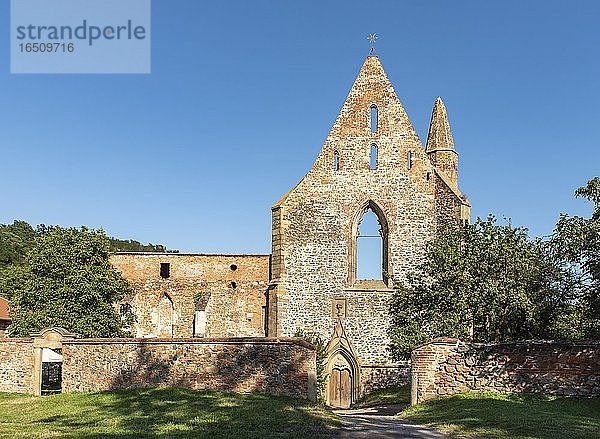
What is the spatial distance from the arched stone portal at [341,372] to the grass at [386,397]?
0.81 m

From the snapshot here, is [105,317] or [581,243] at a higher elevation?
[581,243]

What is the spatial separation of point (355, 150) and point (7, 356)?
60.3 ft

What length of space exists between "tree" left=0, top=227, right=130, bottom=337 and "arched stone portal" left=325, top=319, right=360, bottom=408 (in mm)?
9193

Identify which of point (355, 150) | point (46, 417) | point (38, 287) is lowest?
point (46, 417)

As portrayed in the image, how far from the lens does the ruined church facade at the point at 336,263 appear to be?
33656mm

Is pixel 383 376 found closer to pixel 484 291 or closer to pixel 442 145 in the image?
pixel 484 291

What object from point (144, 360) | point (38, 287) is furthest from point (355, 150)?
point (144, 360)

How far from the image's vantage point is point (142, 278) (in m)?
37.1

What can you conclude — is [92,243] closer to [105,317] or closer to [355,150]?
[105,317]

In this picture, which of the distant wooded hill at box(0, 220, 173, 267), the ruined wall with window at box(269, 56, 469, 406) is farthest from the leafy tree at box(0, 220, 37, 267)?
the ruined wall with window at box(269, 56, 469, 406)

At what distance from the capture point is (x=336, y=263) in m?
34.5

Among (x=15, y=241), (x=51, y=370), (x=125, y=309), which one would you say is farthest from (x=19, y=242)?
(x=51, y=370)

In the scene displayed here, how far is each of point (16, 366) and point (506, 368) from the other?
47.4ft

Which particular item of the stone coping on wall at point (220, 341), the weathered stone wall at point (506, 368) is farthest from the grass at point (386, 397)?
the stone coping on wall at point (220, 341)
